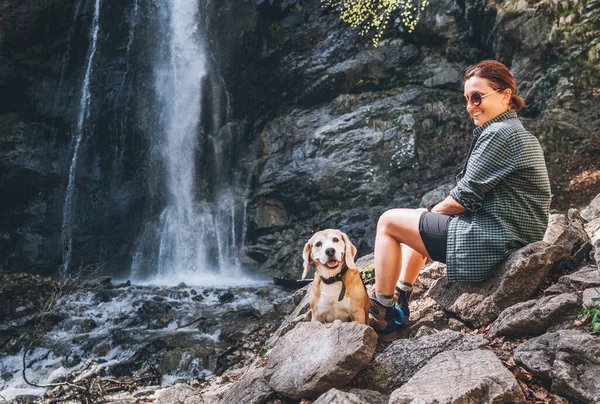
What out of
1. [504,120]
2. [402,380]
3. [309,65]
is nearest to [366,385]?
[402,380]

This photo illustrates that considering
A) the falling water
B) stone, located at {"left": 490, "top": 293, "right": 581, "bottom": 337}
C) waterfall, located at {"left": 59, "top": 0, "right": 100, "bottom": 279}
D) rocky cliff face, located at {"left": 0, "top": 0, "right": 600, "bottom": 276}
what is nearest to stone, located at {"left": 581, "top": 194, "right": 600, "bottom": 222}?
stone, located at {"left": 490, "top": 293, "right": 581, "bottom": 337}

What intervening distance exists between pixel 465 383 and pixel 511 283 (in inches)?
41.2

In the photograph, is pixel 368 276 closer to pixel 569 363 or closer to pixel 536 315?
pixel 536 315

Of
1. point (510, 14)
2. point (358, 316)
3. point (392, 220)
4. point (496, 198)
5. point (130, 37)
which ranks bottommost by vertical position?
point (358, 316)

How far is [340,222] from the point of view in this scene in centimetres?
1356

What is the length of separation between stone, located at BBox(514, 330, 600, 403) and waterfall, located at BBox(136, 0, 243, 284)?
13186 mm

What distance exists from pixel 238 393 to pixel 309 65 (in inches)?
578

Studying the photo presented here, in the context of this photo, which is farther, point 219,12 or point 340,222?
point 219,12

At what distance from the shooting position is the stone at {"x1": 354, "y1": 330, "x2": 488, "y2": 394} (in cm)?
242

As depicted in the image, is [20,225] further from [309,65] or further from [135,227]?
[309,65]

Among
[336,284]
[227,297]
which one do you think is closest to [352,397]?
[336,284]

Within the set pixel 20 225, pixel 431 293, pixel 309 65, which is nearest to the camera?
pixel 431 293

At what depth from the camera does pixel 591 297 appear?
87.4 inches

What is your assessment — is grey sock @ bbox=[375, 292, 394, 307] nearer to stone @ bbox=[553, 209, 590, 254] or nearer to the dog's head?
the dog's head
